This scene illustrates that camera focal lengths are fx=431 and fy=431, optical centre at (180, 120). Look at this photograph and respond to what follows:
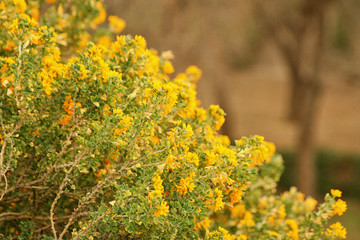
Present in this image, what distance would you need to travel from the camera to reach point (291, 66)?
427 inches

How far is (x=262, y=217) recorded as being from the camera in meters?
2.77

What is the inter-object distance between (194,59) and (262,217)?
25.5 ft

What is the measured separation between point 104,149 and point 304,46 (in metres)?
9.90

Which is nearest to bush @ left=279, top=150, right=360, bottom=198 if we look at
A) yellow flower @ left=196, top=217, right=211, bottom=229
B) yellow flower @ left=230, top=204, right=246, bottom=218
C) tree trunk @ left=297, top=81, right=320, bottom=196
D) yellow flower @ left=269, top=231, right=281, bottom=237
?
tree trunk @ left=297, top=81, right=320, bottom=196

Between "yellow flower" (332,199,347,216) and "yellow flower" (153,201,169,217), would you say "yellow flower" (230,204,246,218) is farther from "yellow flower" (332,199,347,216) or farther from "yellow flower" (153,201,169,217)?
"yellow flower" (153,201,169,217)

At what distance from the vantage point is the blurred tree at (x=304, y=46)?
8.97 meters

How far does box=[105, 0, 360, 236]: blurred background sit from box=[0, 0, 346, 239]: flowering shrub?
176 inches

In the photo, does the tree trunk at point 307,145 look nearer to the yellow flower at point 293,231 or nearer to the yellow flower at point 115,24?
the yellow flower at point 115,24

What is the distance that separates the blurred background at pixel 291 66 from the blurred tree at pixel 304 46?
0.07 feet

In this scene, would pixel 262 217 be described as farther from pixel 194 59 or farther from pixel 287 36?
pixel 287 36

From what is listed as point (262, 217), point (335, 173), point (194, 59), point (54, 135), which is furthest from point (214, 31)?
point (54, 135)

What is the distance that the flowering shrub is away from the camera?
5.98 ft

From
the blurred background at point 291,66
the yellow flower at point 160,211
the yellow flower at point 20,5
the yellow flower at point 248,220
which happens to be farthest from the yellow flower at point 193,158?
the blurred background at point 291,66

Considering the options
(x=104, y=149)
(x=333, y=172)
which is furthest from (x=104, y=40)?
(x=333, y=172)
